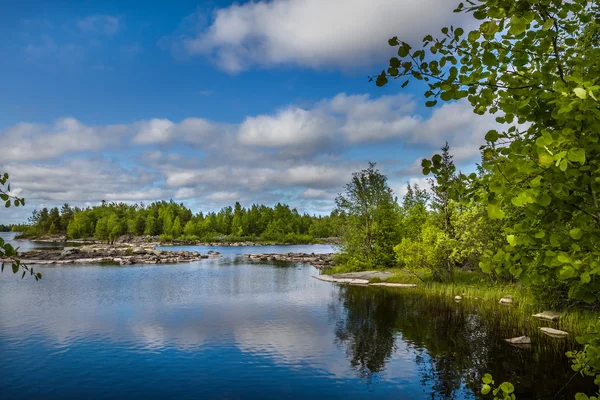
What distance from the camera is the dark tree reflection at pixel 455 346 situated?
61.7 ft

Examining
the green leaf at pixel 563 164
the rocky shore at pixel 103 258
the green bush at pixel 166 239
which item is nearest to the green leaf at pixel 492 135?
the green leaf at pixel 563 164

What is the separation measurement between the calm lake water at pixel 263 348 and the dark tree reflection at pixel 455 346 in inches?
2.9

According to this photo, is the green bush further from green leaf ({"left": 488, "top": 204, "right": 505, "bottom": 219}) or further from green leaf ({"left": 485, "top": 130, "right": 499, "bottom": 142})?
green leaf ({"left": 488, "top": 204, "right": 505, "bottom": 219})

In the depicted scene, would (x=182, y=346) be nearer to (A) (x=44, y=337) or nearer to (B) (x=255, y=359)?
(B) (x=255, y=359)

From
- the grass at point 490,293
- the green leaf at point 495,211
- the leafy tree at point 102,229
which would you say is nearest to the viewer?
the green leaf at point 495,211

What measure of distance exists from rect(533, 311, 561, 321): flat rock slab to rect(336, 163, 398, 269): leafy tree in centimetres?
3106

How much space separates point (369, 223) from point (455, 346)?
38647mm

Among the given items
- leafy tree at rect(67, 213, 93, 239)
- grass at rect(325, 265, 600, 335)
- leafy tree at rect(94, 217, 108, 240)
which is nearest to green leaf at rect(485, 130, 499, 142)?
grass at rect(325, 265, 600, 335)

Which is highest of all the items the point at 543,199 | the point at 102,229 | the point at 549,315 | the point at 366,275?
the point at 543,199

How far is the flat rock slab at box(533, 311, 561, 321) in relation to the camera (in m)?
28.2

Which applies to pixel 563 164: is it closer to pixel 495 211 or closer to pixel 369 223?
pixel 495 211

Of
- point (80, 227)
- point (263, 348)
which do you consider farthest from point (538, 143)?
point (80, 227)

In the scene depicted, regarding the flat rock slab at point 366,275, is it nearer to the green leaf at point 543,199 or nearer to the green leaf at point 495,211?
the green leaf at point 543,199

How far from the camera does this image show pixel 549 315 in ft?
94.2
